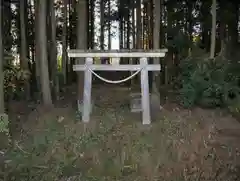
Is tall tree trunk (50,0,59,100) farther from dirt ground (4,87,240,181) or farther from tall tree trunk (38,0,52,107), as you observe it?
dirt ground (4,87,240,181)

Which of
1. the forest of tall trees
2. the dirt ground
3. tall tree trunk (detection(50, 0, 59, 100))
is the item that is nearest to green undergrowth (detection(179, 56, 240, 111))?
the forest of tall trees

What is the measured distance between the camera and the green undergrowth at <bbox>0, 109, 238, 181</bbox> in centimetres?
588

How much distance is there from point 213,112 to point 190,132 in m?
1.26

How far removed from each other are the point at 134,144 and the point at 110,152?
50 centimetres

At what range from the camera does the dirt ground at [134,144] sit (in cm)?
592

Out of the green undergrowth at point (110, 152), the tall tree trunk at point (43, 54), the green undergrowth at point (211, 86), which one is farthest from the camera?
the tall tree trunk at point (43, 54)

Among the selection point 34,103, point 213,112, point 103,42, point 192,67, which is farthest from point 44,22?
point 103,42

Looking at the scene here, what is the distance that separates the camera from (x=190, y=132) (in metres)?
7.10

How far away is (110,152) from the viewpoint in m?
6.52

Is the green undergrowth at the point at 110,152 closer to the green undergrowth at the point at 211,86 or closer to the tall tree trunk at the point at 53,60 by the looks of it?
the green undergrowth at the point at 211,86

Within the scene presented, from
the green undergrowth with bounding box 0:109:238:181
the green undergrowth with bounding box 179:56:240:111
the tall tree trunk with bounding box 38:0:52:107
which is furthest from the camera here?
the tall tree trunk with bounding box 38:0:52:107

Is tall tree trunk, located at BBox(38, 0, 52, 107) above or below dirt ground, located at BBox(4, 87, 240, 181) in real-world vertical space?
above

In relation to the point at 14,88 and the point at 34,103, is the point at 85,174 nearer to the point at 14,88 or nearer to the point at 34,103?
the point at 34,103

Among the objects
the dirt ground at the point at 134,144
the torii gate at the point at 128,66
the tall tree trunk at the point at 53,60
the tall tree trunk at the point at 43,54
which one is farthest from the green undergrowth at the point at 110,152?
the tall tree trunk at the point at 53,60
